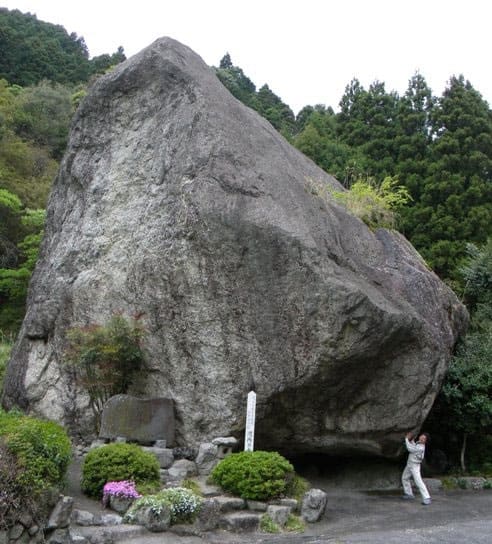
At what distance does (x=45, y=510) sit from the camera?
8250mm

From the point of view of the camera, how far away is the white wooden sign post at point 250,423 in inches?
454

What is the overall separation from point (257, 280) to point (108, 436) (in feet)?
14.0

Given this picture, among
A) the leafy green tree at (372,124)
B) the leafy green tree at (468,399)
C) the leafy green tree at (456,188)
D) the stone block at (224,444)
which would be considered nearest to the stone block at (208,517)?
the stone block at (224,444)

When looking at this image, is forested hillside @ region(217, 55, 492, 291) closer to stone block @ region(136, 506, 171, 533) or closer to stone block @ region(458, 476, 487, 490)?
stone block @ region(458, 476, 487, 490)

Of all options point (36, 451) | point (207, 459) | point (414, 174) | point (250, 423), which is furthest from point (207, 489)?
point (414, 174)

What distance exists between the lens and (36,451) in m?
8.45

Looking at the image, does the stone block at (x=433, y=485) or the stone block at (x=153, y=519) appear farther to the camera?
the stone block at (x=433, y=485)

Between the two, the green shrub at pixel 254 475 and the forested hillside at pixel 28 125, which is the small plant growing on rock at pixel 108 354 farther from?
the forested hillside at pixel 28 125

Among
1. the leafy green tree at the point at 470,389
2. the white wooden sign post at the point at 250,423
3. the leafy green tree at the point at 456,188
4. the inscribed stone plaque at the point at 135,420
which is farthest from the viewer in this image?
the leafy green tree at the point at 456,188

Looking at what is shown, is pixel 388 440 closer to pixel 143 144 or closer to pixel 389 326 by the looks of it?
pixel 389 326

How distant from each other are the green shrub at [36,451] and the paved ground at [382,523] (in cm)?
143

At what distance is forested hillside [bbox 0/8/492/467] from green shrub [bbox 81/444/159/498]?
8758mm

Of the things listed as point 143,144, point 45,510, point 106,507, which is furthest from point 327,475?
point 143,144

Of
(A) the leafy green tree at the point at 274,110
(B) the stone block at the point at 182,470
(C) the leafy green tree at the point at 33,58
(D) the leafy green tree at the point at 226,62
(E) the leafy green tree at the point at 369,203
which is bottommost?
(B) the stone block at the point at 182,470
